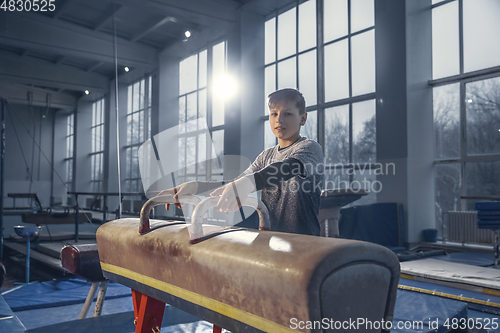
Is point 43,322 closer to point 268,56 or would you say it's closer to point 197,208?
point 197,208

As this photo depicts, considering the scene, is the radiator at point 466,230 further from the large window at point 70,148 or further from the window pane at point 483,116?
the large window at point 70,148

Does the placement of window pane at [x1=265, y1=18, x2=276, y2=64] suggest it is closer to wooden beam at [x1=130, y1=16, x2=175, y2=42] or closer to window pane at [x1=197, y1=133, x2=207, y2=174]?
wooden beam at [x1=130, y1=16, x2=175, y2=42]


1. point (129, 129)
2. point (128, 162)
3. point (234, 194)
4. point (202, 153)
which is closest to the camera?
point (234, 194)

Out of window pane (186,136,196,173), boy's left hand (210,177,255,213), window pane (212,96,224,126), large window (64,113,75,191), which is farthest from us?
large window (64,113,75,191)

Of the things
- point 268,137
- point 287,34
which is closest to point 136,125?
point 268,137

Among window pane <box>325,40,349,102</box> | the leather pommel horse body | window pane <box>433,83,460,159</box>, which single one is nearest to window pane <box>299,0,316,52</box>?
window pane <box>325,40,349,102</box>

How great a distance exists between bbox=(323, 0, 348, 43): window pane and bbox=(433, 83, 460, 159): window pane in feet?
7.28

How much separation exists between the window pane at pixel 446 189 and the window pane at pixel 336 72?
2.23m

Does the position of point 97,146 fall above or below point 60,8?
below

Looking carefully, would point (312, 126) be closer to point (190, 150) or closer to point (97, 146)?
point (190, 150)

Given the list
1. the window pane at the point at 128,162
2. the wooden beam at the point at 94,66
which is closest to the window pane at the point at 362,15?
the wooden beam at the point at 94,66

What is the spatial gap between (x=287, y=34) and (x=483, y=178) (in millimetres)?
5091

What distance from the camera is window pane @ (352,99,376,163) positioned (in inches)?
264

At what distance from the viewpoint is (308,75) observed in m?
7.90
